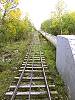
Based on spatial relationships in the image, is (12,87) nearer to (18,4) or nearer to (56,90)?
(56,90)

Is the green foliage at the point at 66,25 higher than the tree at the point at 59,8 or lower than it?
lower

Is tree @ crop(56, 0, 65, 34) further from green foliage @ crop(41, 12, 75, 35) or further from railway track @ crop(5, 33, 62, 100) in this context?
railway track @ crop(5, 33, 62, 100)

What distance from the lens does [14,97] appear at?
913cm

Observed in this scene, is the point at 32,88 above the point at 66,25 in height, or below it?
below

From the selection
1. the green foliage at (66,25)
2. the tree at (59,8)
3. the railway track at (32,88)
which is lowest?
the railway track at (32,88)

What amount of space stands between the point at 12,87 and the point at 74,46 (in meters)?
3.41

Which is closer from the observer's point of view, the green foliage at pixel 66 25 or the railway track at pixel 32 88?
the railway track at pixel 32 88

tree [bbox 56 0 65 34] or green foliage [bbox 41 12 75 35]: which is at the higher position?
tree [bbox 56 0 65 34]

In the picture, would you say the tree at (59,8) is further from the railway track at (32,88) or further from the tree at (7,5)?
the railway track at (32,88)

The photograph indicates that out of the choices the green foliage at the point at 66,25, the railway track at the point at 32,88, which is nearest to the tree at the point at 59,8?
the green foliage at the point at 66,25

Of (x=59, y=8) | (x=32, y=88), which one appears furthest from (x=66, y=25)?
(x=32, y=88)

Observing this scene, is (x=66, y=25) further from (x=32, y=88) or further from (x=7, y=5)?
(x=32, y=88)

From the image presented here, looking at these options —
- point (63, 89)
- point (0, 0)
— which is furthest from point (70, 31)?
point (63, 89)

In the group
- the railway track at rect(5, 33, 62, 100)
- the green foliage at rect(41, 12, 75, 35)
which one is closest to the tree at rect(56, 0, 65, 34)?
the green foliage at rect(41, 12, 75, 35)
